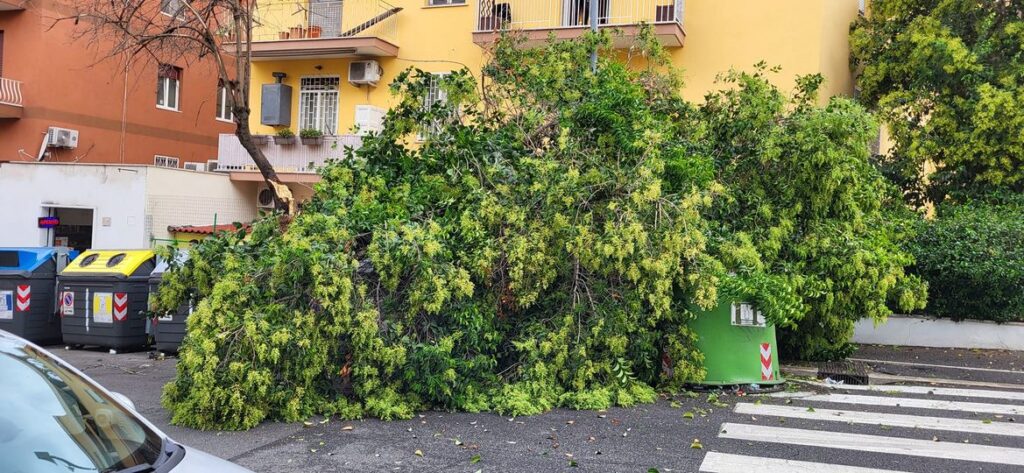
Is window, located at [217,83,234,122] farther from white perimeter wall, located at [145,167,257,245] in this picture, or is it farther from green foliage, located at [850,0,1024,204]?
green foliage, located at [850,0,1024,204]

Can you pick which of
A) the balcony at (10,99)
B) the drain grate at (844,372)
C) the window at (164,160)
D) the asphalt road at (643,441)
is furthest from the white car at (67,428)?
the window at (164,160)

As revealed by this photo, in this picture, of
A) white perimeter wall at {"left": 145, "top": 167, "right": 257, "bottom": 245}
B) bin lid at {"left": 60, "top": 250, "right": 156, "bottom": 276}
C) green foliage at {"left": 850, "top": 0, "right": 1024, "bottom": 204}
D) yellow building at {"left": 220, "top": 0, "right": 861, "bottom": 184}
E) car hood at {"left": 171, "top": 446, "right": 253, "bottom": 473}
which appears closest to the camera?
car hood at {"left": 171, "top": 446, "right": 253, "bottom": 473}

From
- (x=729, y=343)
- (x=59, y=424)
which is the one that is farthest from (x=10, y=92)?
(x=59, y=424)

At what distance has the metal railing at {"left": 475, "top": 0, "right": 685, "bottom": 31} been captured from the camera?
18078 mm

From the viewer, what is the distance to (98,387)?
360 cm

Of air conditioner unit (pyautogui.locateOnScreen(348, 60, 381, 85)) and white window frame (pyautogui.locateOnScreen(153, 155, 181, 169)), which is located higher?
air conditioner unit (pyautogui.locateOnScreen(348, 60, 381, 85))

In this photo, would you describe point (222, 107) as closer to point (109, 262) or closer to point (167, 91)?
point (167, 91)

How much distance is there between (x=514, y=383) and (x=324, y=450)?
2.43 m

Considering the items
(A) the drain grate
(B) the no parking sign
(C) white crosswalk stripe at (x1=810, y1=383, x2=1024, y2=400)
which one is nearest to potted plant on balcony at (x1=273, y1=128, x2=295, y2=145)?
(B) the no parking sign

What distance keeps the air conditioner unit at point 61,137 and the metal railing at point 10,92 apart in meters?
1.05

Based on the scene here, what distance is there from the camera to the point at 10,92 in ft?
70.0

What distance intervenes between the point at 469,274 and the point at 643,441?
8.13ft

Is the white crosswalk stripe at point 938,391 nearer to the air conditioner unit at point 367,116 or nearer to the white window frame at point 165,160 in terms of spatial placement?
the air conditioner unit at point 367,116

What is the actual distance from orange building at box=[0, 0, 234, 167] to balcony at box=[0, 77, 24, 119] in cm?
2
